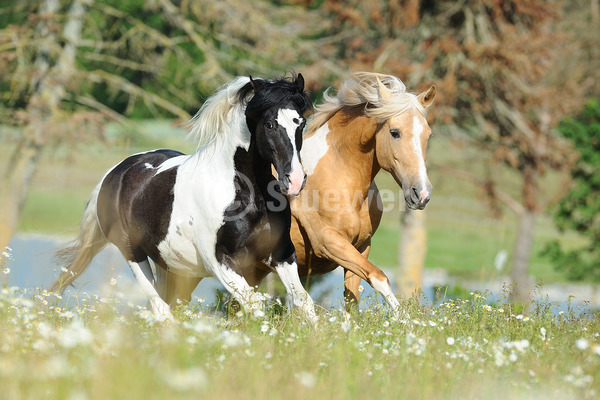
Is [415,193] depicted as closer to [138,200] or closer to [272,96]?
[272,96]

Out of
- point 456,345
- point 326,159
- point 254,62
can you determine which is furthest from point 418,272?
point 456,345

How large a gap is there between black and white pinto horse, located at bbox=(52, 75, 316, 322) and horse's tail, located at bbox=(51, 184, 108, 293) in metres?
1.08

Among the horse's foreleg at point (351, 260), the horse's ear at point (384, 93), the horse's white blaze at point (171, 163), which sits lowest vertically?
the horse's foreleg at point (351, 260)

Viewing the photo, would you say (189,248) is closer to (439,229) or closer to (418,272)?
(418,272)

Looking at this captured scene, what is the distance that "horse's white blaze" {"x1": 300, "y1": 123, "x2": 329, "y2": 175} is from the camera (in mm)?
6363

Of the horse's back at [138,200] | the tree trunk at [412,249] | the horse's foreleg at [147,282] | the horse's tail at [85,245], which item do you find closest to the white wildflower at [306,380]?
the horse's back at [138,200]

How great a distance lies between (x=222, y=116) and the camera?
5.60 m

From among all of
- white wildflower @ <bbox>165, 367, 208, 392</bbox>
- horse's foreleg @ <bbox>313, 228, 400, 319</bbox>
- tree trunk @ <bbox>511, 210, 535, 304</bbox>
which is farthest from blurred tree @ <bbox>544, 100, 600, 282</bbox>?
white wildflower @ <bbox>165, 367, 208, 392</bbox>

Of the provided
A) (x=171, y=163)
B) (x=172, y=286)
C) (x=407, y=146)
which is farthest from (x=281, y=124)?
(x=172, y=286)

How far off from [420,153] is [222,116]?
A: 1.49 metres

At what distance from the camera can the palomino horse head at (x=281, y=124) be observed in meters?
5.05

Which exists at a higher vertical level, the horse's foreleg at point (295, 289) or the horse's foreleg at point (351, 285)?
the horse's foreleg at point (295, 289)

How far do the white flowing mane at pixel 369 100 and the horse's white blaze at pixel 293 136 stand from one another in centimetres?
95

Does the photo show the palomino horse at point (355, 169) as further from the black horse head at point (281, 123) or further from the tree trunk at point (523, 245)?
the tree trunk at point (523, 245)
